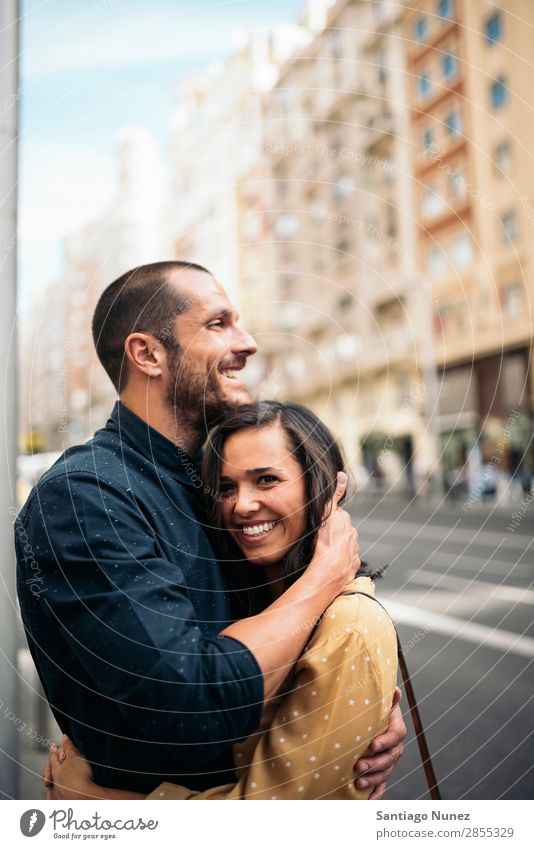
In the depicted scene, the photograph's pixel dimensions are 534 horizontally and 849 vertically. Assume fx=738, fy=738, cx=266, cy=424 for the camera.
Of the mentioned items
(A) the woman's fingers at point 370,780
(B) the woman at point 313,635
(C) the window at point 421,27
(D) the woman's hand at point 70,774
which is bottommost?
(D) the woman's hand at point 70,774

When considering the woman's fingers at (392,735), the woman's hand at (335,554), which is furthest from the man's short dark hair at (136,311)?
the woman's fingers at (392,735)

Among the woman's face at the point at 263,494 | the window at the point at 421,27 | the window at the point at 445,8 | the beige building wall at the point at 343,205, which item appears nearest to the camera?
the woman's face at the point at 263,494

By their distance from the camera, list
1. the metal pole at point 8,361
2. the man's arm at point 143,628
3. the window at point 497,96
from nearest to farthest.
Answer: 1. the man's arm at point 143,628
2. the metal pole at point 8,361
3. the window at point 497,96

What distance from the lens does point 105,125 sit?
7.14ft

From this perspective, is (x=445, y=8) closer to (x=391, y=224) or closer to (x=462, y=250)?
(x=391, y=224)

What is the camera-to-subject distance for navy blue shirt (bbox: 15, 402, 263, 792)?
47.0 inches

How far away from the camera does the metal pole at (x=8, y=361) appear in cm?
203

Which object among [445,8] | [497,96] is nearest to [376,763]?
[445,8]

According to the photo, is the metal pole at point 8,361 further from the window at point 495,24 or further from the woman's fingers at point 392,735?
the window at point 495,24

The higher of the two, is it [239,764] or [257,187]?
[257,187]

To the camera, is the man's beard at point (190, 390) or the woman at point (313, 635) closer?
the woman at point (313, 635)
